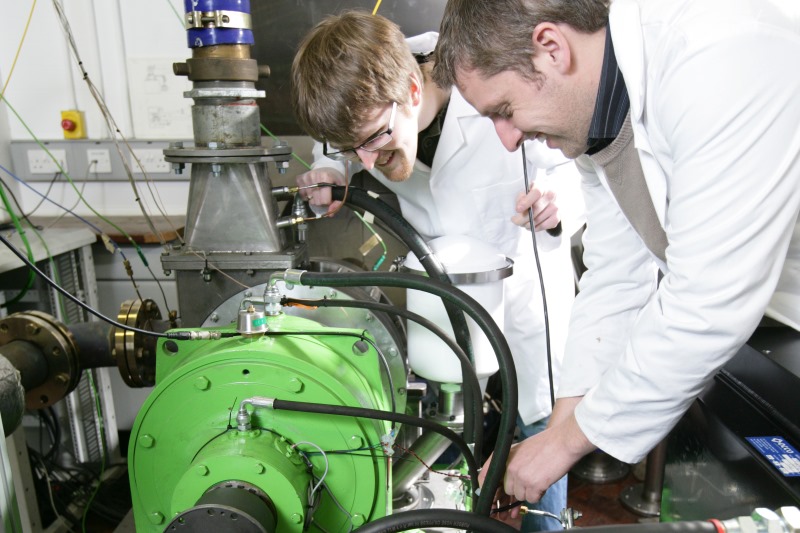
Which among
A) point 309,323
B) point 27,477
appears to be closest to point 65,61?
point 27,477

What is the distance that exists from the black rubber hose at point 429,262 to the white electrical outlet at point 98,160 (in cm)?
111

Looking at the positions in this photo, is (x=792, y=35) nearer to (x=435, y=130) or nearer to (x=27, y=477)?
Answer: (x=435, y=130)

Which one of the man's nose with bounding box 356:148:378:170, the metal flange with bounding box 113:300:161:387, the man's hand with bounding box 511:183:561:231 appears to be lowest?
the metal flange with bounding box 113:300:161:387

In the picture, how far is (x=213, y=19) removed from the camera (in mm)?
1003

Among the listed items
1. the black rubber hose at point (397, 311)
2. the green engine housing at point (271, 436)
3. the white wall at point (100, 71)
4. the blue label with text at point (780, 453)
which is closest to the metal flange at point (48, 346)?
the green engine housing at point (271, 436)

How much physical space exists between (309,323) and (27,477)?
1.07 m

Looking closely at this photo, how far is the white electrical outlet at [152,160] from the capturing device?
74.4 inches

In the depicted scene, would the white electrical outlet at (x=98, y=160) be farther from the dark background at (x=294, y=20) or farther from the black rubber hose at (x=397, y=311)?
the black rubber hose at (x=397, y=311)

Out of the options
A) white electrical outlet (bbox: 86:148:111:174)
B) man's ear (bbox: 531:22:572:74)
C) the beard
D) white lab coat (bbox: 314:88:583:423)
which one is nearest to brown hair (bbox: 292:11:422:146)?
the beard

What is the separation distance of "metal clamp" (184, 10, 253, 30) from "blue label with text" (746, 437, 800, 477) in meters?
0.99

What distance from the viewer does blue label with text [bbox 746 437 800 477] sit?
2.19ft

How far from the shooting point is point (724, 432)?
0.83 metres

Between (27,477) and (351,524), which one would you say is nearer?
(351,524)

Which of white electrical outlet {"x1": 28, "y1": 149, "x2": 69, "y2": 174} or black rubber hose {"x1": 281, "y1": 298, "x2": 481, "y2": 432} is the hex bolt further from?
white electrical outlet {"x1": 28, "y1": 149, "x2": 69, "y2": 174}
